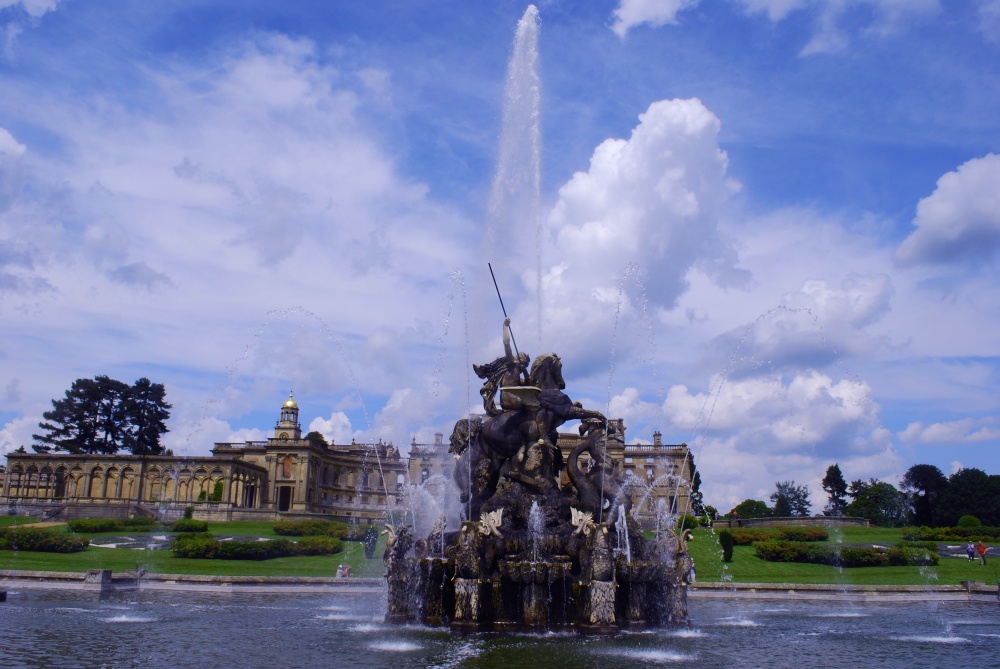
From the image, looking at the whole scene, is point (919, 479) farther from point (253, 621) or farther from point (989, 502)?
point (253, 621)

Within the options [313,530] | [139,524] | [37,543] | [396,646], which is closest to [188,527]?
[139,524]

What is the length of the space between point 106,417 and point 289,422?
25175 mm

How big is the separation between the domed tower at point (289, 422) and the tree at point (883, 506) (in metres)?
75.3

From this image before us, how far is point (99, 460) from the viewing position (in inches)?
3455

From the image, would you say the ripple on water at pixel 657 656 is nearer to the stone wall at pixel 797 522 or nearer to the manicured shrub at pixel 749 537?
the manicured shrub at pixel 749 537

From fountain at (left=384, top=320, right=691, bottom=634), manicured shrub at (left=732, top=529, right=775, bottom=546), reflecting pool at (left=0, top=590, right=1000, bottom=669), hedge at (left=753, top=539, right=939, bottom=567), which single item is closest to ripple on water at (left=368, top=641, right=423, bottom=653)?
reflecting pool at (left=0, top=590, right=1000, bottom=669)

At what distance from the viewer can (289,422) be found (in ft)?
387

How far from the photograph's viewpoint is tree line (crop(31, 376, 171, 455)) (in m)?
99.8

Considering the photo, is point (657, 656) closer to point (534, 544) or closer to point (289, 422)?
point (534, 544)

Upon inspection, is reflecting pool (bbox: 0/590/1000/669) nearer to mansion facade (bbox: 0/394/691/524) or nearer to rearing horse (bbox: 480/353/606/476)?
rearing horse (bbox: 480/353/606/476)

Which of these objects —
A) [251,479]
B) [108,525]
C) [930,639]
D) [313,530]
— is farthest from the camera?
[251,479]

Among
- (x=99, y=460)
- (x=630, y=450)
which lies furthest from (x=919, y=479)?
(x=99, y=460)

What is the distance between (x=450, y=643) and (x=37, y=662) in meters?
7.22

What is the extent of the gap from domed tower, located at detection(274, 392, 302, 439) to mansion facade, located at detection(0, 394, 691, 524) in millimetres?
147
